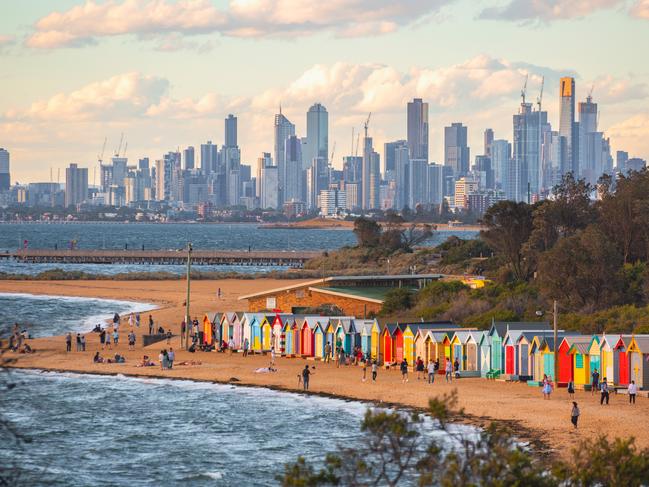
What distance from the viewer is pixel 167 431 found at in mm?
35688

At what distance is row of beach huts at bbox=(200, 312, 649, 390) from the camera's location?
3869 cm

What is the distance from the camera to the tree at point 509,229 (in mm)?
72562

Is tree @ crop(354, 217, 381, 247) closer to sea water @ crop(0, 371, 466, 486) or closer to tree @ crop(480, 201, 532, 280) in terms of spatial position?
tree @ crop(480, 201, 532, 280)

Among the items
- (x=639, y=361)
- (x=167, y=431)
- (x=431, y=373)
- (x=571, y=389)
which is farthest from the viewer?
(x=431, y=373)

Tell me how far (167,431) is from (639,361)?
1376cm

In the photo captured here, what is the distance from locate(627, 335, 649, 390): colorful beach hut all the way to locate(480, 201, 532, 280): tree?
3183 cm

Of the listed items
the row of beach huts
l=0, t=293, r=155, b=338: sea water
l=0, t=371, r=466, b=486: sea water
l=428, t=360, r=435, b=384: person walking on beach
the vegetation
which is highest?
the vegetation

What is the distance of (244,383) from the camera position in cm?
4356

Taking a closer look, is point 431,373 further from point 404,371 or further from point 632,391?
point 632,391

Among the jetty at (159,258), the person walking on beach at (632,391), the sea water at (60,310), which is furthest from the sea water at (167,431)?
the jetty at (159,258)

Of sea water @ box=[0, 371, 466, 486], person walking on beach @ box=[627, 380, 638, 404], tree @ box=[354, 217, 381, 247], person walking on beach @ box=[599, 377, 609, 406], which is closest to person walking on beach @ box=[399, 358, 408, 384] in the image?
sea water @ box=[0, 371, 466, 486]

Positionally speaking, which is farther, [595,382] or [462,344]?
[462,344]

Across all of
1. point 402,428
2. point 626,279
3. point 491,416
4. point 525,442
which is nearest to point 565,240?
point 626,279

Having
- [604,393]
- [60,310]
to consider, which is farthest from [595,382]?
[60,310]
